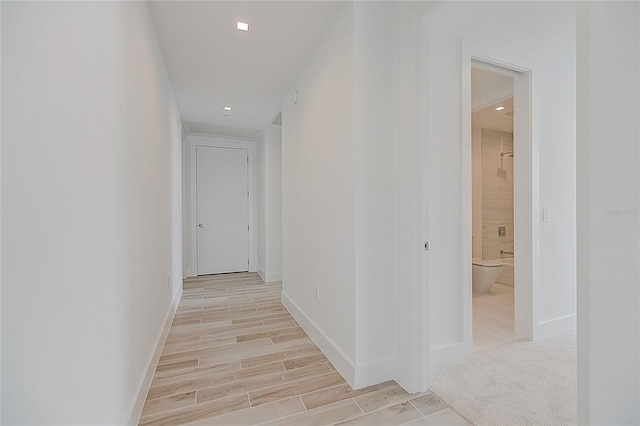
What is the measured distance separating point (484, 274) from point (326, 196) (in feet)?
9.21

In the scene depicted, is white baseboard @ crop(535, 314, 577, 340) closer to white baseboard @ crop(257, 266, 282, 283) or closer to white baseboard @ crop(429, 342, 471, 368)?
white baseboard @ crop(429, 342, 471, 368)

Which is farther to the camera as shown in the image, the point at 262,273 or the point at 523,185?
the point at 262,273

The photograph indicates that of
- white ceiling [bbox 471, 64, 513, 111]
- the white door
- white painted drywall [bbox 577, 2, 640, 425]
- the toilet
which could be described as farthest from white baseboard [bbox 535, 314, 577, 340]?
the white door

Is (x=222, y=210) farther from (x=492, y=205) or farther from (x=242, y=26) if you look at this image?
(x=492, y=205)

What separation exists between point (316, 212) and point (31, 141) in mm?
1762

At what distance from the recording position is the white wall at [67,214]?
0.82 m

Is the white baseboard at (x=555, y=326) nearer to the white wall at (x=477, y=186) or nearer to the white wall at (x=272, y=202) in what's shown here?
the white wall at (x=477, y=186)

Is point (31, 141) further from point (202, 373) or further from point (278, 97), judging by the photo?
point (278, 97)

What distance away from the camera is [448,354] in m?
2.08

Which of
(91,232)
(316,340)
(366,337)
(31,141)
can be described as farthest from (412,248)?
(31,141)

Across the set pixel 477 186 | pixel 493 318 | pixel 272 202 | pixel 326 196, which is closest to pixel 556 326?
pixel 493 318

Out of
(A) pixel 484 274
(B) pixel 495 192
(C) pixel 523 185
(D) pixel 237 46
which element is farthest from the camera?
(B) pixel 495 192

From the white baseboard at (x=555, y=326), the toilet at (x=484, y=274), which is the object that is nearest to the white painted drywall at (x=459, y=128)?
the white baseboard at (x=555, y=326)

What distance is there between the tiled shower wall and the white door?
425 centimetres
